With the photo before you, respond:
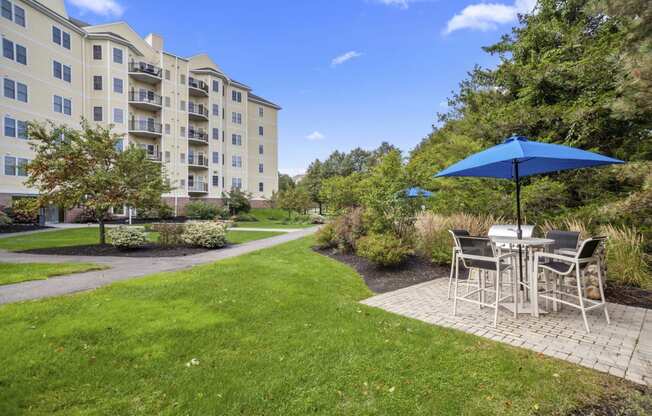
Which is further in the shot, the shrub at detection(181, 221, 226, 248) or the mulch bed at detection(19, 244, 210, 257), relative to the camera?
the shrub at detection(181, 221, 226, 248)

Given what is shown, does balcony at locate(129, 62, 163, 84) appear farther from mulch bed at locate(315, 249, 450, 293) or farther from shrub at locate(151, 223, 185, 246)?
mulch bed at locate(315, 249, 450, 293)

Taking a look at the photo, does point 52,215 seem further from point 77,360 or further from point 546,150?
point 546,150

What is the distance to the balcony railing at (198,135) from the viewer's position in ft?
108

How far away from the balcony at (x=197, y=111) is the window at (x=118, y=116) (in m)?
6.06

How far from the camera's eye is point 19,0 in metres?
21.1

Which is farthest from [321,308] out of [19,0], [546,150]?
[19,0]

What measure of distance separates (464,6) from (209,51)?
31.6m

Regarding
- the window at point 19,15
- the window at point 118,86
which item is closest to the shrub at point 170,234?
the window at point 19,15

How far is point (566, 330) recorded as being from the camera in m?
4.14

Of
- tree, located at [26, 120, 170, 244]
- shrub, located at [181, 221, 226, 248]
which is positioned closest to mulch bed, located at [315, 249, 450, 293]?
shrub, located at [181, 221, 226, 248]

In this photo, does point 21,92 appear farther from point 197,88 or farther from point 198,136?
point 197,88

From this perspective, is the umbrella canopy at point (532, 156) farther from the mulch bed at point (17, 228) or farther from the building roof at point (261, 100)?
the building roof at point (261, 100)

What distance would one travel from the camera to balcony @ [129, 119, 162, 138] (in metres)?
29.1

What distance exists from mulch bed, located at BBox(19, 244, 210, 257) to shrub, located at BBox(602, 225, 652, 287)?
10984 mm
